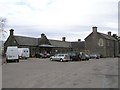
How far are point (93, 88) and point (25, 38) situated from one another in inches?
3123

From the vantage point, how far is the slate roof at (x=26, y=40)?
85.9 meters

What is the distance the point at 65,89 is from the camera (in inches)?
491

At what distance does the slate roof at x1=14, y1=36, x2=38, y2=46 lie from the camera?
85881 mm

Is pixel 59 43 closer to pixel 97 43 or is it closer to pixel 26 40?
pixel 97 43

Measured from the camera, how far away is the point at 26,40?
294ft

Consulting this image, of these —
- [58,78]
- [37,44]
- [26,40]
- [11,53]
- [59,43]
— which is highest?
[26,40]

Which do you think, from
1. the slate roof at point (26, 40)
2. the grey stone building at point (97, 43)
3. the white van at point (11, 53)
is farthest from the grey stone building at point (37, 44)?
the white van at point (11, 53)

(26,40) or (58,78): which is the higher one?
(26,40)

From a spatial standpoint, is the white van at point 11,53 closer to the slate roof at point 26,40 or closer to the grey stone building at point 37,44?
the grey stone building at point 37,44

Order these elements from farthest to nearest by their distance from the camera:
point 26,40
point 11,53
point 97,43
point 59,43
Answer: point 59,43 → point 97,43 → point 26,40 → point 11,53

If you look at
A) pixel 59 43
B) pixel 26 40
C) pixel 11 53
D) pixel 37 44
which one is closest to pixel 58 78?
pixel 11 53

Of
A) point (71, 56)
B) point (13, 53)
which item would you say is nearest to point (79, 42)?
point (71, 56)

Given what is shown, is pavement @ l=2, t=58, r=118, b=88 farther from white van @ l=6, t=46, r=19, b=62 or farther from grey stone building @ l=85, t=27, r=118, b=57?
grey stone building @ l=85, t=27, r=118, b=57

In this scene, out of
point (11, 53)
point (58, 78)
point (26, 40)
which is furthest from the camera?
point (26, 40)
